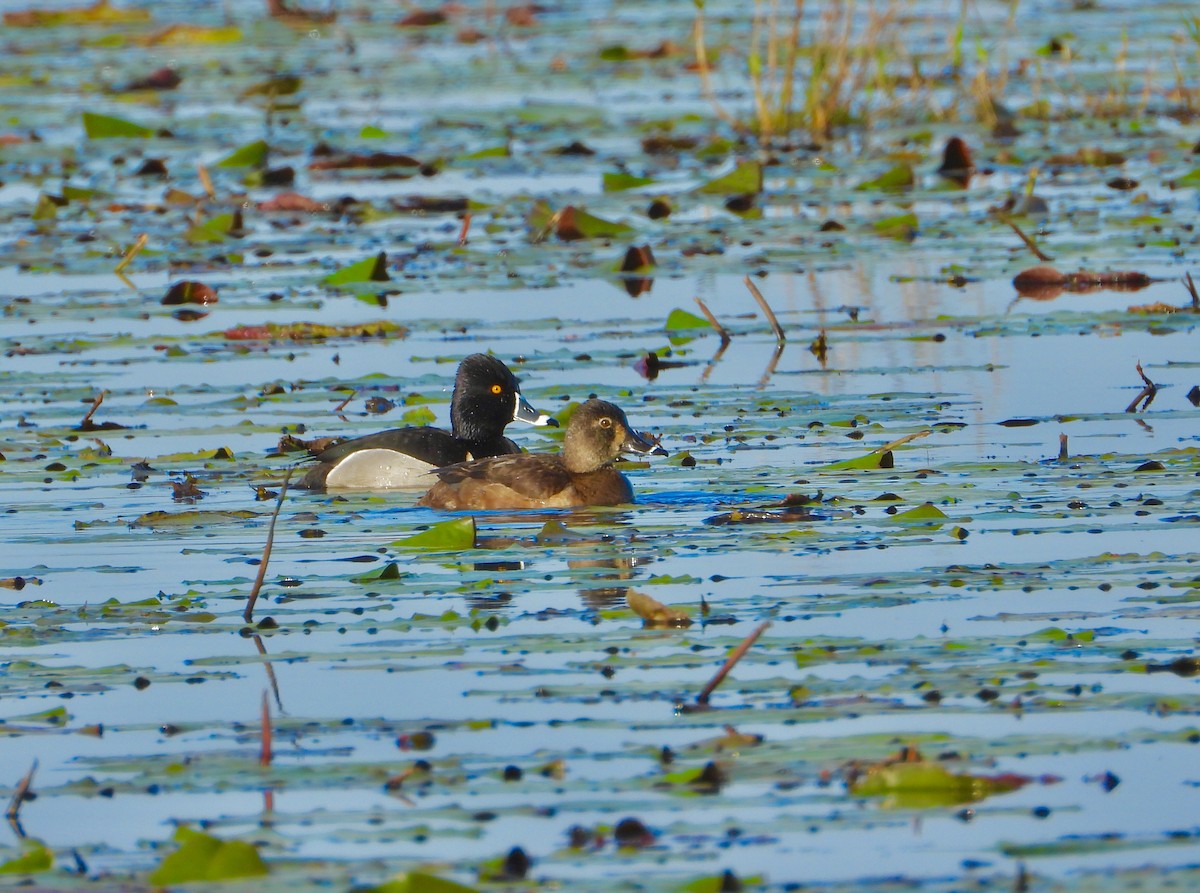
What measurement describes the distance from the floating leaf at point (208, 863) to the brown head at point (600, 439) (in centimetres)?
474

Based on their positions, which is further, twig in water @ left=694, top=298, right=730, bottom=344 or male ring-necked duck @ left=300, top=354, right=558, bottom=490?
twig in water @ left=694, top=298, right=730, bottom=344

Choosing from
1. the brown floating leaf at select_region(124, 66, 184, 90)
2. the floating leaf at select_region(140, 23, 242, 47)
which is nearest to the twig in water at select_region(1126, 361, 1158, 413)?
the brown floating leaf at select_region(124, 66, 184, 90)

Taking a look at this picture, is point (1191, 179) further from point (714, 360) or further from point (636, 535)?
point (636, 535)

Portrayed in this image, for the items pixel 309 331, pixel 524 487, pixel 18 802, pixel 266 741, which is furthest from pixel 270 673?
pixel 309 331

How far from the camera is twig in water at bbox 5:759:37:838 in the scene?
17.8ft

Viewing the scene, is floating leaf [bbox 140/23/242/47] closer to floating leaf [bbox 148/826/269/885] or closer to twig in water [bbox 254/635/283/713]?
twig in water [bbox 254/635/283/713]

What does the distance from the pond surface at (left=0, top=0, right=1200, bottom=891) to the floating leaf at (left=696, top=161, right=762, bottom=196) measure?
A: 6 centimetres

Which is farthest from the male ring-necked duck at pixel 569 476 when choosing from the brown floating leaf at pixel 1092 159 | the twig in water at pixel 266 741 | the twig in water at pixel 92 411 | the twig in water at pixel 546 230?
the brown floating leaf at pixel 1092 159

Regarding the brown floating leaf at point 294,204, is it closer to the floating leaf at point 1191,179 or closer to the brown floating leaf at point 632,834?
the floating leaf at point 1191,179

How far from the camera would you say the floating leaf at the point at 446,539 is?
28.0 ft

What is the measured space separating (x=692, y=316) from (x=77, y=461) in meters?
4.06

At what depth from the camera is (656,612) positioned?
281 inches

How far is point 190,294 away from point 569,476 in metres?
5.42

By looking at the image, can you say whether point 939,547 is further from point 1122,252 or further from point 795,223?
point 795,223
